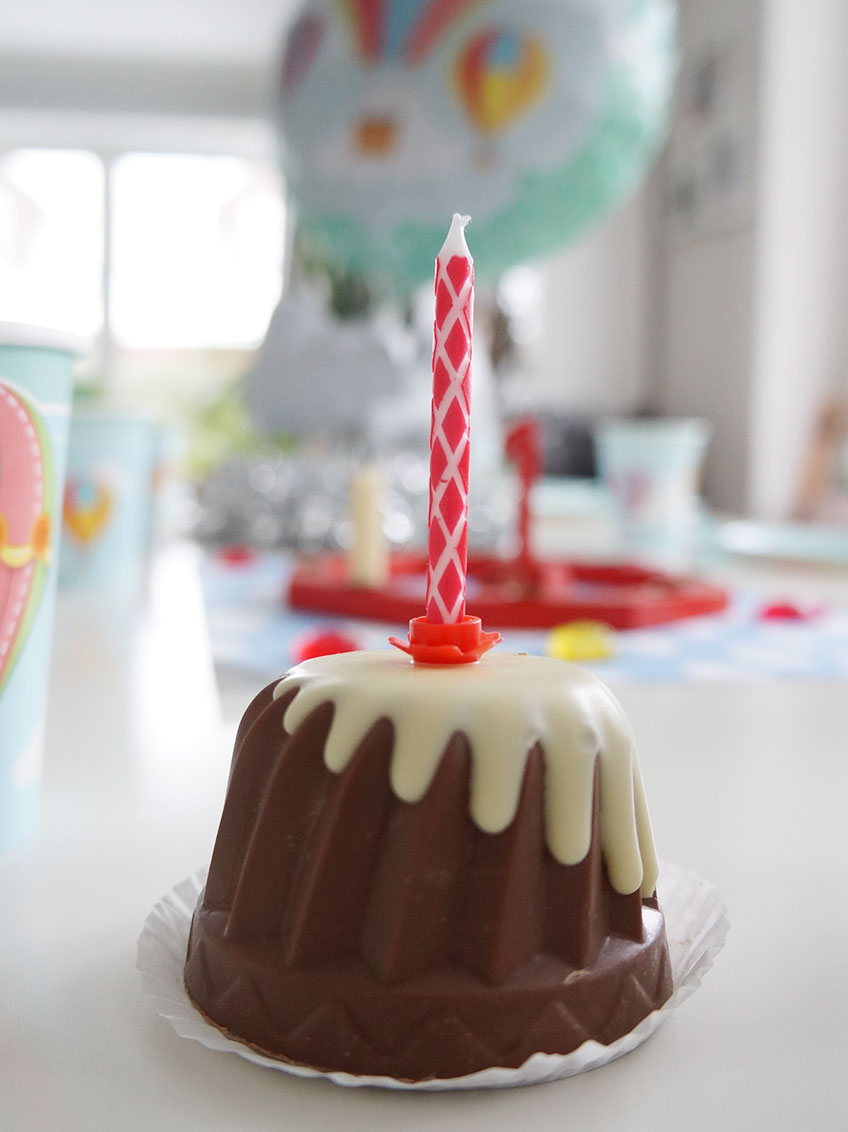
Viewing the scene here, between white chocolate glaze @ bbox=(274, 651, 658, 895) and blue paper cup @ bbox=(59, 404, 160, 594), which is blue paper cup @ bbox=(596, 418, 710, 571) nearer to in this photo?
blue paper cup @ bbox=(59, 404, 160, 594)

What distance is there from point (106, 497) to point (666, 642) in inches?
25.5

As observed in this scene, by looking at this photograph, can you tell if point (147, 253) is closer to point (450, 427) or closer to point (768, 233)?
point (768, 233)

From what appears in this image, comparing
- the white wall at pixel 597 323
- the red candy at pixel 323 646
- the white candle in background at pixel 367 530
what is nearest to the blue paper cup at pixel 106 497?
the white candle in background at pixel 367 530

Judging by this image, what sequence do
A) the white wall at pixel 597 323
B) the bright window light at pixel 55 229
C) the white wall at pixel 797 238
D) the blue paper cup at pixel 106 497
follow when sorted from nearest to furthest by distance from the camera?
the blue paper cup at pixel 106 497, the white wall at pixel 797 238, the white wall at pixel 597 323, the bright window light at pixel 55 229

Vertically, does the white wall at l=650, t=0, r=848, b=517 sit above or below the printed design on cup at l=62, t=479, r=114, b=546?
above

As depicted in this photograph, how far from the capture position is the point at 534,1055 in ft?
0.97

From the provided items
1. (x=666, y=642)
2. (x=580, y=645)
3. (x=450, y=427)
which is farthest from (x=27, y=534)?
(x=666, y=642)

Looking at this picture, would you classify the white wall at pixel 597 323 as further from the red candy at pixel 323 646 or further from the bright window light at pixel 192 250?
the red candy at pixel 323 646

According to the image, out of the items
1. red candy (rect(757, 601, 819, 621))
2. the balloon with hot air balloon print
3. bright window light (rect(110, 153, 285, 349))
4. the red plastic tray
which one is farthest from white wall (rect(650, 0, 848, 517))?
red candy (rect(757, 601, 819, 621))

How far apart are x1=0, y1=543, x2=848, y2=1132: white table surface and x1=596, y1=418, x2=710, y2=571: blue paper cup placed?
959 mm

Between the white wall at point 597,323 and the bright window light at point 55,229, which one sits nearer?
the white wall at point 597,323

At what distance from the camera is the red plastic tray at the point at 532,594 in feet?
3.73

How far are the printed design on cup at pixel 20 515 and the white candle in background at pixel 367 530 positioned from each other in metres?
0.74

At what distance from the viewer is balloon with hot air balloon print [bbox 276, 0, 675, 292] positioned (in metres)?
1.34
